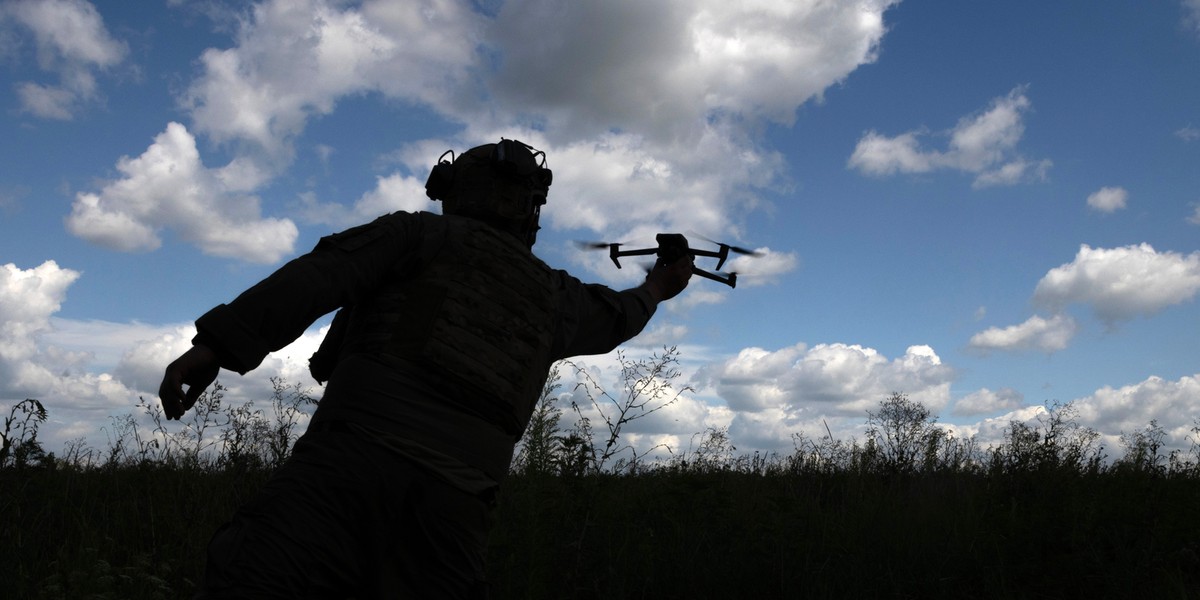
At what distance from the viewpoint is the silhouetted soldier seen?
246cm

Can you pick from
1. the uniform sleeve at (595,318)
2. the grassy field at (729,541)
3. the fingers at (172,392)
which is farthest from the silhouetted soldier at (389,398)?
the grassy field at (729,541)

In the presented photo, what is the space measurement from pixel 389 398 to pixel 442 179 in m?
1.14

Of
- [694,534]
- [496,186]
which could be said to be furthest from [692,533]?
[496,186]

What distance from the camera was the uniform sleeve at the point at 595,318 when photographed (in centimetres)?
347

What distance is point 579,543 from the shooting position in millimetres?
4770

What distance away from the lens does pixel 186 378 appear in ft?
7.99

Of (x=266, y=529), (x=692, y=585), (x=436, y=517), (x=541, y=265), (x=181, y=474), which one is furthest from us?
(x=181, y=474)

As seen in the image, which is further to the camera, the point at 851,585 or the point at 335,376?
the point at 851,585

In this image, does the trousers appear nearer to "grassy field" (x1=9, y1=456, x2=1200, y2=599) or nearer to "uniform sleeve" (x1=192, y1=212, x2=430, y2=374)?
"uniform sleeve" (x1=192, y1=212, x2=430, y2=374)

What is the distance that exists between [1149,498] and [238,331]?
595 centimetres

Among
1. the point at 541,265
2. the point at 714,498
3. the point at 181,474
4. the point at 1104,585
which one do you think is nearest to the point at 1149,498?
the point at 1104,585

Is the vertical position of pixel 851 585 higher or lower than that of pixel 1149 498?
lower

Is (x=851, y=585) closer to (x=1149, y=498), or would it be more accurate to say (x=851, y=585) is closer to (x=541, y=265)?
(x=1149, y=498)

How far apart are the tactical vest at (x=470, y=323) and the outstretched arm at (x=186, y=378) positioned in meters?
0.46
